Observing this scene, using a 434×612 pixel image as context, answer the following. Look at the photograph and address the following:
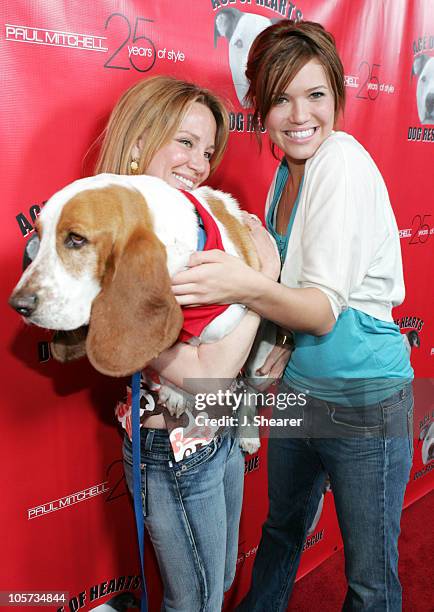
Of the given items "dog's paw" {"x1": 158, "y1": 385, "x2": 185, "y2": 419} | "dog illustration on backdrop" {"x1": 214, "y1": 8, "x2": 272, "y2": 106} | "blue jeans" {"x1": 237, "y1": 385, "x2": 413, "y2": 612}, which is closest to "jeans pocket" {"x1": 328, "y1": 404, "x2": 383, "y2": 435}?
"blue jeans" {"x1": 237, "y1": 385, "x2": 413, "y2": 612}

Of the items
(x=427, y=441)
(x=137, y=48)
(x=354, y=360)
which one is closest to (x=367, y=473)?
(x=354, y=360)

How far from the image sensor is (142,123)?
1.46 m

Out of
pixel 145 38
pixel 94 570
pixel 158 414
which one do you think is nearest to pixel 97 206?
pixel 158 414

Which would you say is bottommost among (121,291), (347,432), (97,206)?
(347,432)

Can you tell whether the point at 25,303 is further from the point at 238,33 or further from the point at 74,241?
the point at 238,33

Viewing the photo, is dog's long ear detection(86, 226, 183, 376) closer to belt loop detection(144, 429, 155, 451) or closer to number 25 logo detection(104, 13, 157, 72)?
belt loop detection(144, 429, 155, 451)

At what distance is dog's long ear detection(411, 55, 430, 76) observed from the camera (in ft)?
9.01

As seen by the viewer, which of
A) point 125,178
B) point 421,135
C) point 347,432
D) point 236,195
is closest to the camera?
Result: point 125,178

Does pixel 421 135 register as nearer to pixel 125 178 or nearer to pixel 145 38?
pixel 145 38

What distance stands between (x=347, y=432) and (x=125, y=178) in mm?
920

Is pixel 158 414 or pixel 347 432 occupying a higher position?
pixel 158 414

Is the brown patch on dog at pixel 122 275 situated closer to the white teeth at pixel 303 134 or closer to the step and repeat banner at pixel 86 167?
the step and repeat banner at pixel 86 167

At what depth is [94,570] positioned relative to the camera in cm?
199

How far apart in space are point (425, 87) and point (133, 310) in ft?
7.99
